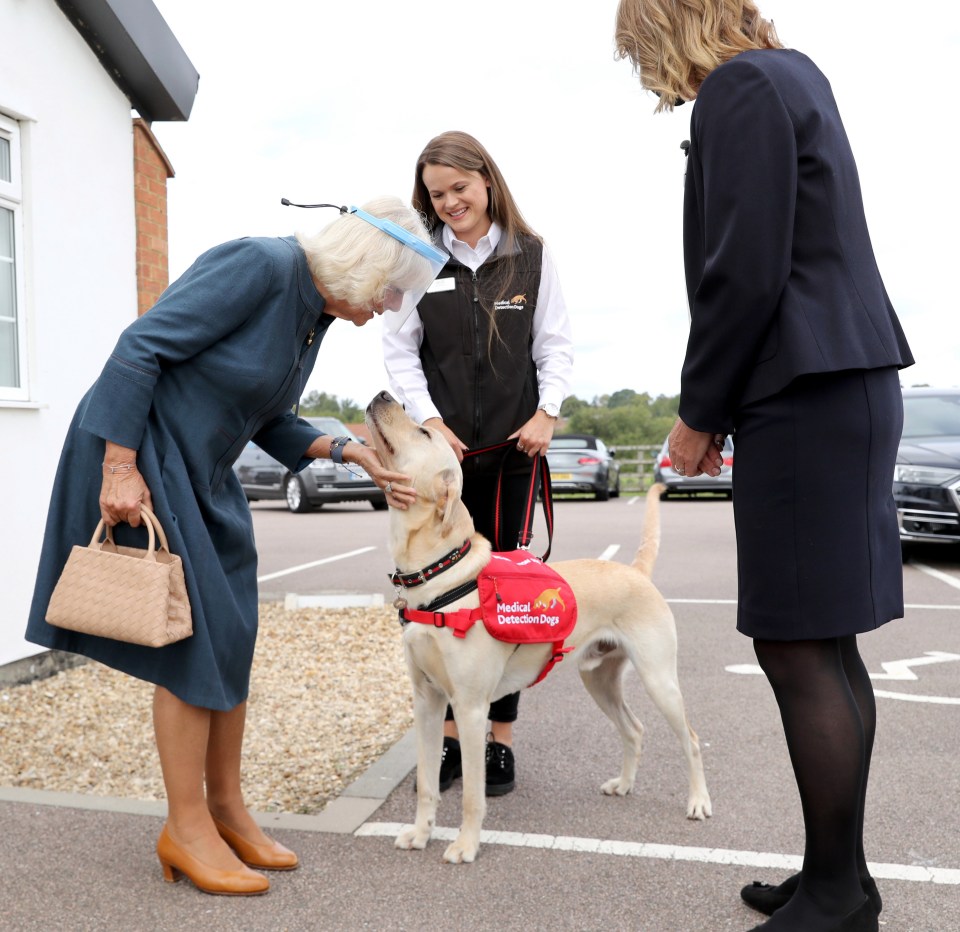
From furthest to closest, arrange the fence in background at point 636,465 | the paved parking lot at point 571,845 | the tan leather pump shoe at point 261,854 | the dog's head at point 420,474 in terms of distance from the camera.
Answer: the fence in background at point 636,465 → the dog's head at point 420,474 → the tan leather pump shoe at point 261,854 → the paved parking lot at point 571,845

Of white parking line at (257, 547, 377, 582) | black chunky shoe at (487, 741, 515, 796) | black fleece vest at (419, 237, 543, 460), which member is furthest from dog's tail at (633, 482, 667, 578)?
white parking line at (257, 547, 377, 582)

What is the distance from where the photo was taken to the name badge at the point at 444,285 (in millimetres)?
3604

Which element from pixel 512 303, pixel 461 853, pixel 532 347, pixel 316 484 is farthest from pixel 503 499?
pixel 316 484

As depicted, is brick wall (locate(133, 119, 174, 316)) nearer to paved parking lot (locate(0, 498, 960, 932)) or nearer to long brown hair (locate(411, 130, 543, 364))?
long brown hair (locate(411, 130, 543, 364))

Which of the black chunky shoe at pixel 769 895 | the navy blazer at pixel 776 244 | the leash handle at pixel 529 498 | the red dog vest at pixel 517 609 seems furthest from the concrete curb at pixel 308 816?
the navy blazer at pixel 776 244

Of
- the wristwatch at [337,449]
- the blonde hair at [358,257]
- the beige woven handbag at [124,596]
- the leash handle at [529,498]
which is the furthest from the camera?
the leash handle at [529,498]

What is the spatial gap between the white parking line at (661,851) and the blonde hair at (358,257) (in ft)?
6.06

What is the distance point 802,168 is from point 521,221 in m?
1.67

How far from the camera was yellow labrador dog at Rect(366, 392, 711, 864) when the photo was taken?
3154mm

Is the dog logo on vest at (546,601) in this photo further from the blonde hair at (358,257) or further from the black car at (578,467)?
the black car at (578,467)

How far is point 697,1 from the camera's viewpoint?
7.61 feet

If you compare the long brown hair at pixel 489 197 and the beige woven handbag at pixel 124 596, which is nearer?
the beige woven handbag at pixel 124 596

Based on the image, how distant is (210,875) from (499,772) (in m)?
1.34

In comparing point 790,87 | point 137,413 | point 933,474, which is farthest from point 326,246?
point 933,474
